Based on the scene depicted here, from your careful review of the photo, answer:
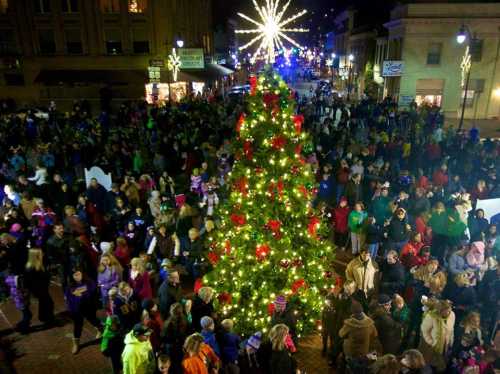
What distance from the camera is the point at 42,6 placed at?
35.4 meters

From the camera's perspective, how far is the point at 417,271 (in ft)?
23.5

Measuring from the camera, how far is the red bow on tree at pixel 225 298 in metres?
7.21

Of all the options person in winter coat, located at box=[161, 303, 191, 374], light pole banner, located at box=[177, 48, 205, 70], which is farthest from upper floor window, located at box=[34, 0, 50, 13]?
person in winter coat, located at box=[161, 303, 191, 374]

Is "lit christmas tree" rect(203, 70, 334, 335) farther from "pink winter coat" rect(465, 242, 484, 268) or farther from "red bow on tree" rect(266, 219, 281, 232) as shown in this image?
"pink winter coat" rect(465, 242, 484, 268)

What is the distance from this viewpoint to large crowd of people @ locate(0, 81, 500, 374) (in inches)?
228

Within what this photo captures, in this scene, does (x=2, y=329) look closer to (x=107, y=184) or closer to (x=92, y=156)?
(x=107, y=184)

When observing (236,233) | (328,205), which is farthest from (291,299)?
(328,205)

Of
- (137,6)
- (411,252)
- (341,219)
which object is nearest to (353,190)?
(341,219)

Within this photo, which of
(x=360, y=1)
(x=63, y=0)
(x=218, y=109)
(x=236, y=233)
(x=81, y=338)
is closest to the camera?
(x=236, y=233)

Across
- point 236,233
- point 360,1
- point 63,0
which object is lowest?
point 236,233

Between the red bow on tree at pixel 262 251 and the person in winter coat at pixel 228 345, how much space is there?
141 cm

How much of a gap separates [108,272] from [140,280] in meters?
0.63

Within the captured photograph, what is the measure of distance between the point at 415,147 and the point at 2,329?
1287 cm

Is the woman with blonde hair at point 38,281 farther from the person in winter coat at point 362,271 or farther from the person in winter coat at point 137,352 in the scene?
the person in winter coat at point 362,271
